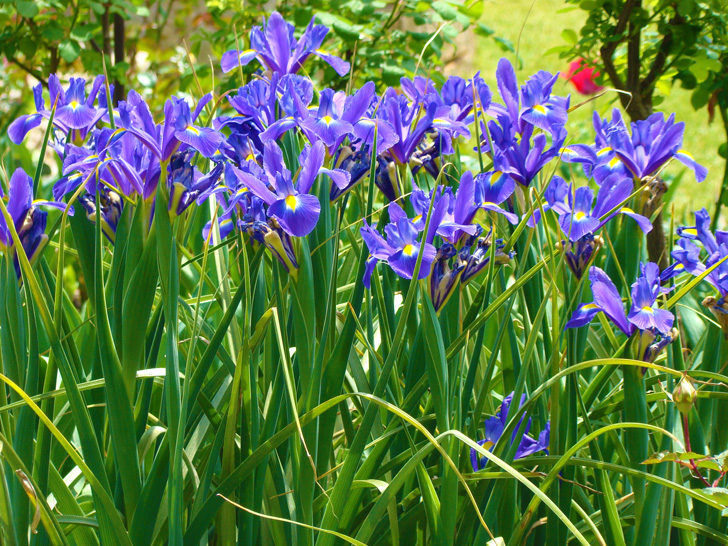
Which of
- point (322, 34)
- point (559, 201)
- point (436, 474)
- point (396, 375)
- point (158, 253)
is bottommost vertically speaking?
point (436, 474)

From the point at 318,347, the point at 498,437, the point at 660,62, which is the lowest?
the point at 498,437

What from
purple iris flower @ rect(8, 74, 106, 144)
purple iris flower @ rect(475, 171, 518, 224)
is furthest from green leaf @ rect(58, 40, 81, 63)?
purple iris flower @ rect(475, 171, 518, 224)

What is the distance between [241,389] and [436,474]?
0.95ft

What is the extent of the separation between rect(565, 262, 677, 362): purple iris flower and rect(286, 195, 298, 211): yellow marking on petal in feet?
1.16

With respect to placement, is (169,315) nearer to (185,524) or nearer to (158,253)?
(158,253)

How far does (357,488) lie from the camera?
825 millimetres

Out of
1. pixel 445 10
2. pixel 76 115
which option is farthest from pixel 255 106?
pixel 445 10

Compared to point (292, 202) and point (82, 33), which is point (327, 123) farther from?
point (82, 33)

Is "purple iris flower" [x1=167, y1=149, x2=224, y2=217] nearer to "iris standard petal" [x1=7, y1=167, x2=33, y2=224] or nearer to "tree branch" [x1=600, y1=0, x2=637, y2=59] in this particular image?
"iris standard petal" [x1=7, y1=167, x2=33, y2=224]

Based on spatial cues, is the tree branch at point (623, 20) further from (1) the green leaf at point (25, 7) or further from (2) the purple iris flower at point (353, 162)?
(1) the green leaf at point (25, 7)

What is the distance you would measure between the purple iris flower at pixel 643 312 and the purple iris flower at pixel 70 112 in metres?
0.71

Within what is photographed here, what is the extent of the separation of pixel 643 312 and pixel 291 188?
→ 422mm

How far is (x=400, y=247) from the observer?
786 mm

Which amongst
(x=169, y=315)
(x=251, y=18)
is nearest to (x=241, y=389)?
(x=169, y=315)
